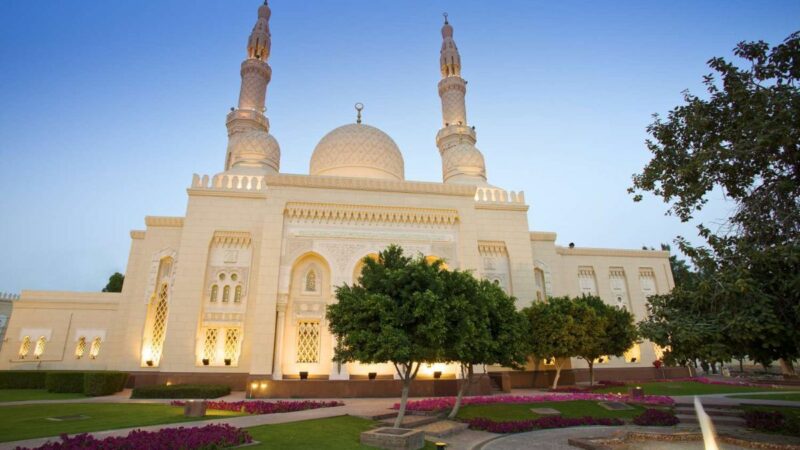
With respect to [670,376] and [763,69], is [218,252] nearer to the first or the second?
[763,69]

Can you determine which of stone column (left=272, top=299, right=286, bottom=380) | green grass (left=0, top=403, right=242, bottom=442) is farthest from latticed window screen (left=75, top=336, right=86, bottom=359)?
stone column (left=272, top=299, right=286, bottom=380)

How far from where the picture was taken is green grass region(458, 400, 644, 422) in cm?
1225

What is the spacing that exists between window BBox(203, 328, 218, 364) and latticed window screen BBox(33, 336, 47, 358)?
12.2 metres

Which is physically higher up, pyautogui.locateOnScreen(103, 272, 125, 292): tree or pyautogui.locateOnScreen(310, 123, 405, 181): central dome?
pyautogui.locateOnScreen(310, 123, 405, 181): central dome

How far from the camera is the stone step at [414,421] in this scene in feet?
36.3

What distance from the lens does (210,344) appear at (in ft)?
65.6

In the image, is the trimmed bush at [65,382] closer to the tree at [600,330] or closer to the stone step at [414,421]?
the stone step at [414,421]

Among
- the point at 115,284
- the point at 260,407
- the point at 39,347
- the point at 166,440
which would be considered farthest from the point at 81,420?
the point at 115,284

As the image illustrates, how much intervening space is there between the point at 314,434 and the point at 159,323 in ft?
51.0

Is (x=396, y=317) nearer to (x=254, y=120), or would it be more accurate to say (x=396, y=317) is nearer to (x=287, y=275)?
(x=287, y=275)

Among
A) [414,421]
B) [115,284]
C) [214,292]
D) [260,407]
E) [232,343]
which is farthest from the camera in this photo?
[115,284]

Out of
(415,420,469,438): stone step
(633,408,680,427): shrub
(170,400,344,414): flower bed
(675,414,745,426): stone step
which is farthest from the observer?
(170,400,344,414): flower bed

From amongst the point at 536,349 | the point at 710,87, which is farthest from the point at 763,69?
the point at 536,349

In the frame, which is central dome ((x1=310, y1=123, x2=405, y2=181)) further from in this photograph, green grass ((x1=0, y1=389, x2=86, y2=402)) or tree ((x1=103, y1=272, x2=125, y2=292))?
tree ((x1=103, y1=272, x2=125, y2=292))
